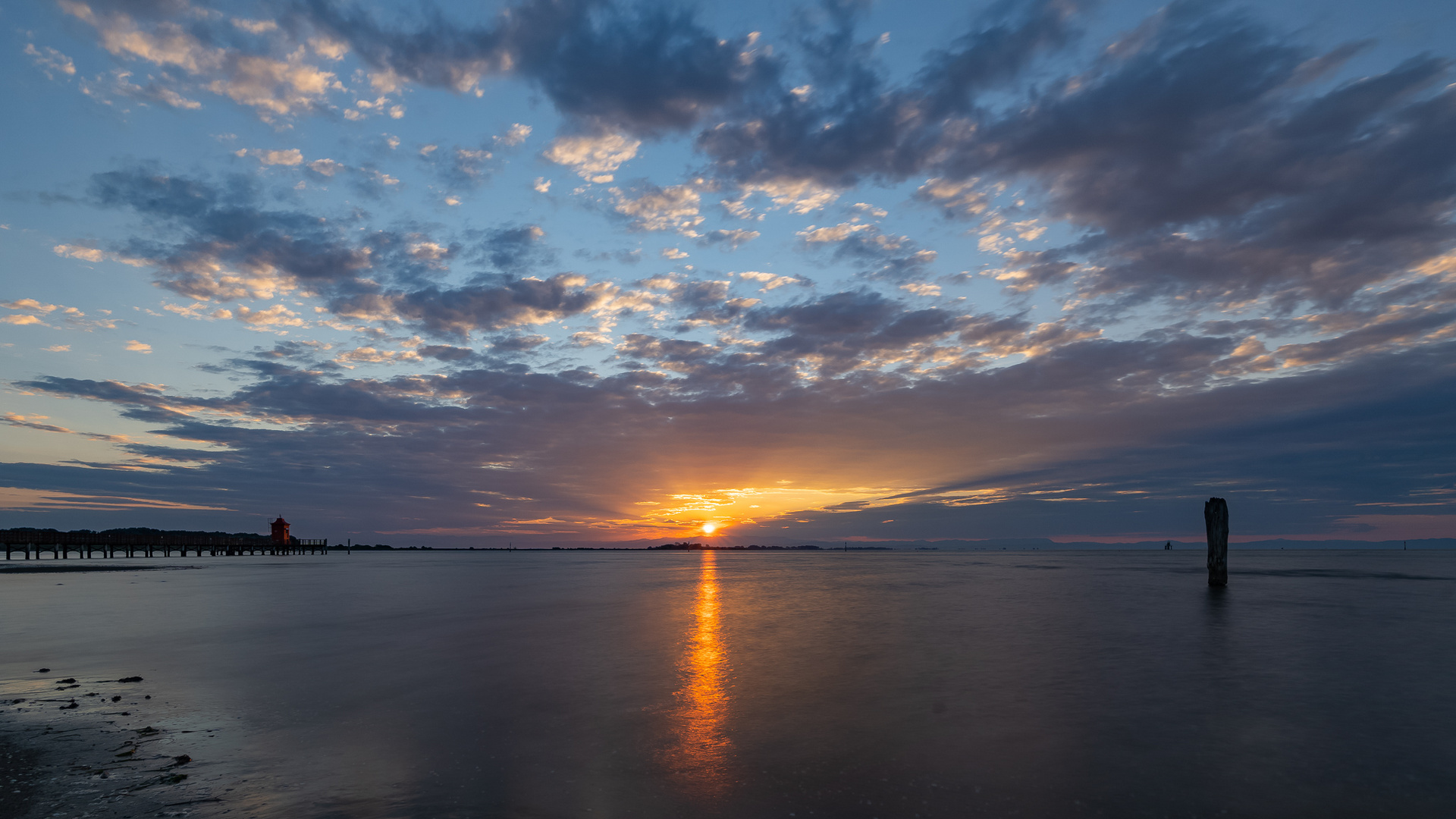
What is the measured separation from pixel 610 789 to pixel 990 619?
66.5 feet

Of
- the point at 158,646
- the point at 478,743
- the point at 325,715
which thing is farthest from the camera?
the point at 158,646

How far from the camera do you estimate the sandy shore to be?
6.89 metres

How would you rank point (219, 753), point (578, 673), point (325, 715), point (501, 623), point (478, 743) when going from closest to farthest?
point (219, 753) < point (478, 743) < point (325, 715) < point (578, 673) < point (501, 623)

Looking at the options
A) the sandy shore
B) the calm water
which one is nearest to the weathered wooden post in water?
the calm water

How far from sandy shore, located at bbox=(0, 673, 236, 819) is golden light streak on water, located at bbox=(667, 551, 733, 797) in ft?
15.7

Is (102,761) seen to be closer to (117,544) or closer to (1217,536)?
(1217,536)

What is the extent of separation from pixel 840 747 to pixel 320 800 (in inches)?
236

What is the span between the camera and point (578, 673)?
14.9m

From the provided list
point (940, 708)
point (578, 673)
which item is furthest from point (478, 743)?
point (940, 708)

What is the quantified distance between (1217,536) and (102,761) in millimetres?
43058

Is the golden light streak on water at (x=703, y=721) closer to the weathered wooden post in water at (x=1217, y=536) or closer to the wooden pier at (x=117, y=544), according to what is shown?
the weathered wooden post in water at (x=1217, y=536)

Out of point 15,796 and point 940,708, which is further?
point 940,708

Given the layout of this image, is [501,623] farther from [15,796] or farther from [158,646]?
[15,796]

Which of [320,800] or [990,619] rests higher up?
[320,800]
